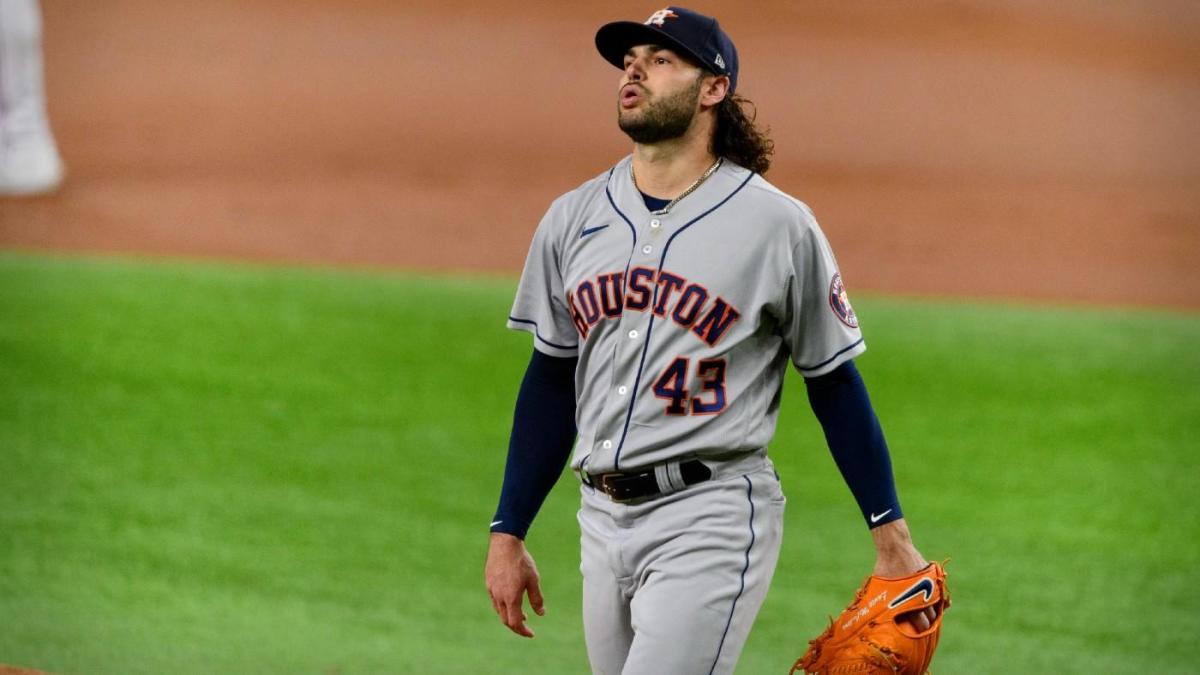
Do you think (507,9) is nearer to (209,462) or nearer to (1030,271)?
(1030,271)

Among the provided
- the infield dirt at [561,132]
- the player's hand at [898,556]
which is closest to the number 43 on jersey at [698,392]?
the player's hand at [898,556]

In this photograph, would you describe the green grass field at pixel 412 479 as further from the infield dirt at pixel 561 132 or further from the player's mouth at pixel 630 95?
the player's mouth at pixel 630 95

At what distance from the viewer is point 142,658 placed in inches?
194

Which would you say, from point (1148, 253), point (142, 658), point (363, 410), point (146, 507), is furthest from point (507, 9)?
point (142, 658)

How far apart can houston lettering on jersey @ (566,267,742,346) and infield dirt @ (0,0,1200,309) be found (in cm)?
672

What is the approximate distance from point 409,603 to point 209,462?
5.41 ft

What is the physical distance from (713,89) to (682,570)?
2.88 feet

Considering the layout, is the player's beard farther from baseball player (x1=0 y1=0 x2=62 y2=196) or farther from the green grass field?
baseball player (x1=0 y1=0 x2=62 y2=196)

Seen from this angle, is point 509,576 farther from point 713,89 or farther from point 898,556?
point 713,89

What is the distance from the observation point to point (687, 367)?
2.91m

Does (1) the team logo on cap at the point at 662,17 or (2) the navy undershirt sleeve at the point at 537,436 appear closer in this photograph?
(1) the team logo on cap at the point at 662,17

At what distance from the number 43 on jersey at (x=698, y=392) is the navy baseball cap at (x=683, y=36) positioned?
0.55 m

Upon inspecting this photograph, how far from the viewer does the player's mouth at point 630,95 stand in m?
2.98

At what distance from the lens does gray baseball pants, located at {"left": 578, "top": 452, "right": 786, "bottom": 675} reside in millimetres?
2844
